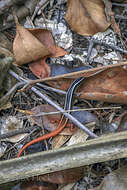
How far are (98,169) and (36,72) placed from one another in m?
1.17

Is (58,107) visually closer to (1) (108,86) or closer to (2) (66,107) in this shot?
(2) (66,107)

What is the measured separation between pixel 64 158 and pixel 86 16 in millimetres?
1473

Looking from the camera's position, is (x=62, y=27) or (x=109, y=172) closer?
(x=109, y=172)

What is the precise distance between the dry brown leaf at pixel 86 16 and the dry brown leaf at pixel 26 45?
1.41ft

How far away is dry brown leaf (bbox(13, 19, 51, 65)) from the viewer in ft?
8.02

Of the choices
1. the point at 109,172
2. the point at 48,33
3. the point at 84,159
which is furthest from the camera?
the point at 48,33

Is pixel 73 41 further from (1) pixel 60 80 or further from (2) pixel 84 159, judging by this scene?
(2) pixel 84 159

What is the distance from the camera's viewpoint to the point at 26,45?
7.99ft

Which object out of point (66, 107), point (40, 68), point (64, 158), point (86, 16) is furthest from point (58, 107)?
point (86, 16)

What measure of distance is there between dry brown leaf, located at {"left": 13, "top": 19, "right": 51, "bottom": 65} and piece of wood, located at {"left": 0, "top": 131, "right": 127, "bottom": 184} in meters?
1.05

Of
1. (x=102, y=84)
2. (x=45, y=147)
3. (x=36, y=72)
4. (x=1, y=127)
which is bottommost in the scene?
(x=45, y=147)

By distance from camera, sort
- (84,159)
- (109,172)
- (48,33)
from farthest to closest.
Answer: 1. (48,33)
2. (109,172)
3. (84,159)

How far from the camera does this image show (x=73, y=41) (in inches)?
106

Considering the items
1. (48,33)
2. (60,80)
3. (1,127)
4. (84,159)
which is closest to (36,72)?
(60,80)
